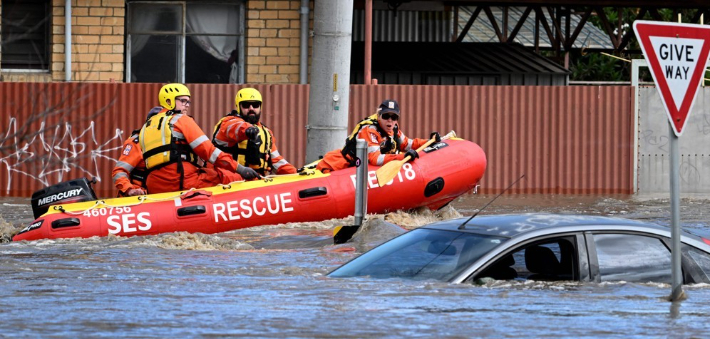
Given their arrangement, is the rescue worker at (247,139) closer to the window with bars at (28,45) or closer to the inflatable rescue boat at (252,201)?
the inflatable rescue boat at (252,201)

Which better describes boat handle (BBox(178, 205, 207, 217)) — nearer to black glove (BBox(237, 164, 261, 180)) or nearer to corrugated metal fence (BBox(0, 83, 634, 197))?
black glove (BBox(237, 164, 261, 180))

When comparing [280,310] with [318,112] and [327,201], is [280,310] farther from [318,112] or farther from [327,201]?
[318,112]

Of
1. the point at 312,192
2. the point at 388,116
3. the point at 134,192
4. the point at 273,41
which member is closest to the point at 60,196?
the point at 134,192

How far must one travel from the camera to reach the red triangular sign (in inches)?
289

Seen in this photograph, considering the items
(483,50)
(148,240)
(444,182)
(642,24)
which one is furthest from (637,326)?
(483,50)

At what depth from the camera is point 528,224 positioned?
24.0 ft

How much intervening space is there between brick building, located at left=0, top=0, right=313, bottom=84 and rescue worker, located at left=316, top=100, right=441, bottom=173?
22.9 ft

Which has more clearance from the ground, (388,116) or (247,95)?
(247,95)

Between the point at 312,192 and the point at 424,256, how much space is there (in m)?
6.00

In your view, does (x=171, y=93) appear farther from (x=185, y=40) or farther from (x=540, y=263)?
(x=185, y=40)

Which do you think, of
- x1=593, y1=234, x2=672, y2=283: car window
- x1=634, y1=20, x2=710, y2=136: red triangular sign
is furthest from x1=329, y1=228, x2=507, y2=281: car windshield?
x1=634, y1=20, x2=710, y2=136: red triangular sign

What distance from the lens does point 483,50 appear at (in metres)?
27.4

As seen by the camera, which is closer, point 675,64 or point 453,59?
point 675,64

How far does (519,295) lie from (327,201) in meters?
6.35
